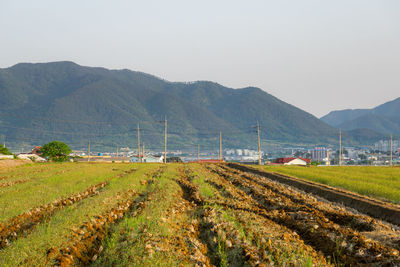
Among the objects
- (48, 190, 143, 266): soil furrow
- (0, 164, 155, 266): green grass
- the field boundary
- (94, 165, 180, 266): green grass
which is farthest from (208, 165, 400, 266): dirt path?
(0, 164, 155, 266): green grass

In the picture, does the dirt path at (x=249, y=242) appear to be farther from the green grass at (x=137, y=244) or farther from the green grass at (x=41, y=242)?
the green grass at (x=41, y=242)

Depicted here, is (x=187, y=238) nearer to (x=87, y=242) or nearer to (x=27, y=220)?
(x=87, y=242)

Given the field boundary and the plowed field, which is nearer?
the plowed field

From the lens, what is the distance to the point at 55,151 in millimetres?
96062

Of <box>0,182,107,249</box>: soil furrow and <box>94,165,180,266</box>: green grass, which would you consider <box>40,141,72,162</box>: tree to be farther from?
<box>94,165,180,266</box>: green grass

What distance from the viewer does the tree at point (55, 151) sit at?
313 feet

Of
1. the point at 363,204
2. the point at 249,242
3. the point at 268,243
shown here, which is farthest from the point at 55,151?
the point at 268,243

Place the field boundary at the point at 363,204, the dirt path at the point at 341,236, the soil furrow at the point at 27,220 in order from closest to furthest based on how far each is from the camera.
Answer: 1. the dirt path at the point at 341,236
2. the soil furrow at the point at 27,220
3. the field boundary at the point at 363,204

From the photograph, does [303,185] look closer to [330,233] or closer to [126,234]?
[330,233]

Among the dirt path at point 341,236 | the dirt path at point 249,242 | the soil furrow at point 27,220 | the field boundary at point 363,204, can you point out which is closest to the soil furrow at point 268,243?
the dirt path at point 249,242

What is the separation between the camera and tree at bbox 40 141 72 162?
95.3 meters

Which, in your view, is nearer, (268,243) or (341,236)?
(268,243)

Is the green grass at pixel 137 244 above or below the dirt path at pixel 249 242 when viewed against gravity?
above

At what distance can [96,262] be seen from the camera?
8000 mm
